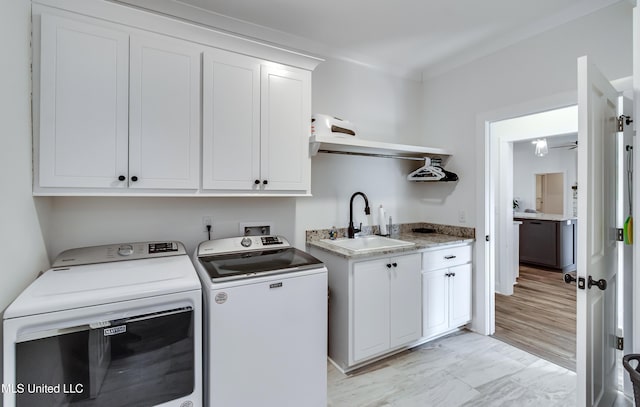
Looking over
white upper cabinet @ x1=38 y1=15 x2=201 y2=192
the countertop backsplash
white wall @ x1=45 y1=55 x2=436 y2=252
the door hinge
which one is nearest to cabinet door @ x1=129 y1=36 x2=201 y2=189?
white upper cabinet @ x1=38 y1=15 x2=201 y2=192

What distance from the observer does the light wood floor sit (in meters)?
2.49

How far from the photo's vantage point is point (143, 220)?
197cm

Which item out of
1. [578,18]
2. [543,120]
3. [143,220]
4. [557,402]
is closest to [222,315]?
[143,220]

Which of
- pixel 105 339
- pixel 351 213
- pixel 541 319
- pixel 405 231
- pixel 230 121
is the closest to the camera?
pixel 105 339

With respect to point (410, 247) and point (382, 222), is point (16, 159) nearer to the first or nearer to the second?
point (410, 247)

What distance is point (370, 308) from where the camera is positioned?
2.22 meters

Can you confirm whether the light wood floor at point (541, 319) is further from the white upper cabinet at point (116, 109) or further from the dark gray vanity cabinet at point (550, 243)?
the white upper cabinet at point (116, 109)

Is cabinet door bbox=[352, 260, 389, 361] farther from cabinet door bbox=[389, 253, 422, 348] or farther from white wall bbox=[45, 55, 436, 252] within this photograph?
white wall bbox=[45, 55, 436, 252]

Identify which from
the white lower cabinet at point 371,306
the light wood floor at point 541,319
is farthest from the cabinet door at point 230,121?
the light wood floor at point 541,319

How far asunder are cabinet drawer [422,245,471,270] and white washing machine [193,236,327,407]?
3.74 feet

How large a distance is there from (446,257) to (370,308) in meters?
0.92

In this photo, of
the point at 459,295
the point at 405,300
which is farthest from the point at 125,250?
the point at 459,295

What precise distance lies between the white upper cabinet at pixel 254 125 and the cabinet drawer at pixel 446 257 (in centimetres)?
125

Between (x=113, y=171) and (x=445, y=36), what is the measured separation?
2.72m
